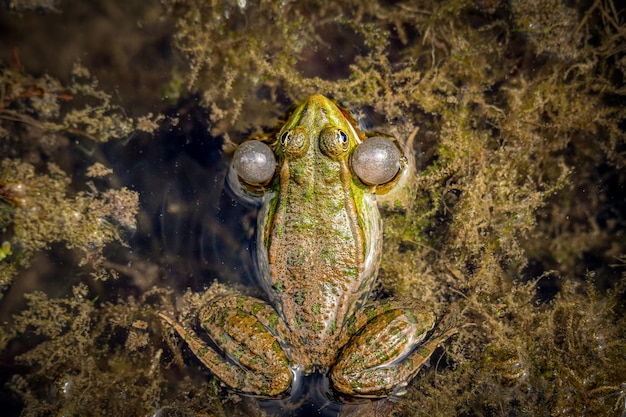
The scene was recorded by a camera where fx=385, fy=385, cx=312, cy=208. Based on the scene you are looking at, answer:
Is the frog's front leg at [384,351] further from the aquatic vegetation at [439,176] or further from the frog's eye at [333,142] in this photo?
the frog's eye at [333,142]

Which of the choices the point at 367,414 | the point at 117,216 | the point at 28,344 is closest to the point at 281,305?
the point at 367,414

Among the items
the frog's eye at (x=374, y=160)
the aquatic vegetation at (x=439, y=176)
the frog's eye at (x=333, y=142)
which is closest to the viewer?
the frog's eye at (x=333, y=142)

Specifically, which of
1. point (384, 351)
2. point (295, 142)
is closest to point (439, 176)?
point (295, 142)

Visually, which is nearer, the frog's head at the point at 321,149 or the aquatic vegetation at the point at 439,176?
the frog's head at the point at 321,149

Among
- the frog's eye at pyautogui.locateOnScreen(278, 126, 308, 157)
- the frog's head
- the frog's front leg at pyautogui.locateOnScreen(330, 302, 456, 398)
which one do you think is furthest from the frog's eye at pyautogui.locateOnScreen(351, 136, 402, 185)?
the frog's front leg at pyautogui.locateOnScreen(330, 302, 456, 398)

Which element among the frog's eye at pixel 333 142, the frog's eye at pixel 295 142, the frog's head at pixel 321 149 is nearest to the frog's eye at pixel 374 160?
the frog's head at pixel 321 149

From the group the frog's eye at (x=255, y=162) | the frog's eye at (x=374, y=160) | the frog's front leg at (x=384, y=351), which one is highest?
the frog's eye at (x=255, y=162)
